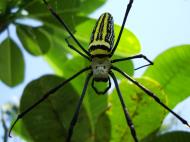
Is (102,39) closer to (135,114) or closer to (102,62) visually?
(102,62)

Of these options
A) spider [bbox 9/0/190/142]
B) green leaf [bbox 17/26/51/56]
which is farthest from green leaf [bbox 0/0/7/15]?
spider [bbox 9/0/190/142]

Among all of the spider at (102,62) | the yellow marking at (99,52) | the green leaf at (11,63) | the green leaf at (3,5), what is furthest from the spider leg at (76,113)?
the green leaf at (11,63)

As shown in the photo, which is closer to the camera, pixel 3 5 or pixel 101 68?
pixel 101 68

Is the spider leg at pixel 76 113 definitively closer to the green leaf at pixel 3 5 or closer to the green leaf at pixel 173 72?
the green leaf at pixel 173 72

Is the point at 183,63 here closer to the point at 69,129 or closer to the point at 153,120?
the point at 153,120

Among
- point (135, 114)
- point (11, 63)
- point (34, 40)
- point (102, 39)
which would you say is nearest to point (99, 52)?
point (102, 39)

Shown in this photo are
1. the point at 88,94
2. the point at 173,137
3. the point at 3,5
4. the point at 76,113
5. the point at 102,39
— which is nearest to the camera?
the point at 102,39

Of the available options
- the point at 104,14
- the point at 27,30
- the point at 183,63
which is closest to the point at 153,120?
the point at 183,63
